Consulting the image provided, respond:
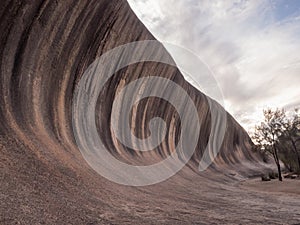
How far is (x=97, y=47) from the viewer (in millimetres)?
15195

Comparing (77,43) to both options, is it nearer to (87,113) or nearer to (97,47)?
(97,47)

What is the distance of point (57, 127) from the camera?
A: 1158 cm

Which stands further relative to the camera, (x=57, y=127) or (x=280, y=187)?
(x=280, y=187)

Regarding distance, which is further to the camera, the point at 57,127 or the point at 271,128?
the point at 271,128

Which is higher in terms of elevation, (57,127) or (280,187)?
(57,127)

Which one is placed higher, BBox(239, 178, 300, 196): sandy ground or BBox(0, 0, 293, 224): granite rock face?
BBox(0, 0, 293, 224): granite rock face

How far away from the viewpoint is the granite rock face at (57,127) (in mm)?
7461

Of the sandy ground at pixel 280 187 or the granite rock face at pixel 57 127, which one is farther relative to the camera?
the sandy ground at pixel 280 187

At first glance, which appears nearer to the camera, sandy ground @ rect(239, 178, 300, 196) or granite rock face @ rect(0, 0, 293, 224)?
granite rock face @ rect(0, 0, 293, 224)

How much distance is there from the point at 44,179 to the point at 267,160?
6682 cm

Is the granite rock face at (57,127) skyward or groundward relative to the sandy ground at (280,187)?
skyward

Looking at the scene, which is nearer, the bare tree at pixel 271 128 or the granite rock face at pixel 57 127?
the granite rock face at pixel 57 127

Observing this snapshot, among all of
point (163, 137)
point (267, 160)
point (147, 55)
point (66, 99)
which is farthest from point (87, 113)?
point (267, 160)

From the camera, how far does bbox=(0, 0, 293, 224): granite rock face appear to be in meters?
7.46
